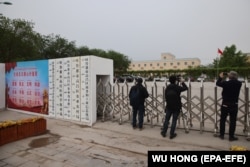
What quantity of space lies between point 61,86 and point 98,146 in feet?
12.6

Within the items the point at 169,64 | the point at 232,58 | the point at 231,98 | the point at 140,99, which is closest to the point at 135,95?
the point at 140,99

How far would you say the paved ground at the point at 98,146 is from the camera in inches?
177

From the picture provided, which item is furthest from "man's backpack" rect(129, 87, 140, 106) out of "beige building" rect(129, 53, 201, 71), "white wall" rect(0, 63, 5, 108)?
"beige building" rect(129, 53, 201, 71)

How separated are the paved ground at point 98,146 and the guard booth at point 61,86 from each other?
1093 millimetres

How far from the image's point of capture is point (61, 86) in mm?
8367

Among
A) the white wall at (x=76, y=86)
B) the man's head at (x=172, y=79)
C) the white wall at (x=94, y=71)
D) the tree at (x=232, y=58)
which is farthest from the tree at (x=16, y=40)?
the tree at (x=232, y=58)

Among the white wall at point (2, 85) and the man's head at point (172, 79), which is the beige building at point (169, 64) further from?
the man's head at point (172, 79)

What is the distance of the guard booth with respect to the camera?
7.55m

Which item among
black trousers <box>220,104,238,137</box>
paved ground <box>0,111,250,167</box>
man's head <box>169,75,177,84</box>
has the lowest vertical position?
paved ground <box>0,111,250,167</box>

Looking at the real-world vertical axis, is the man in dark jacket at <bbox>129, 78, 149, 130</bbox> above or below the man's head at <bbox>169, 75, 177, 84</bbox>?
below

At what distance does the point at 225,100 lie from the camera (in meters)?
5.47

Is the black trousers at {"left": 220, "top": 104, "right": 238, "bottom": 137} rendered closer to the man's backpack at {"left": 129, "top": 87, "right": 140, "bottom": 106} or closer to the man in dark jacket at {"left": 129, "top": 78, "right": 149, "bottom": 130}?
the man in dark jacket at {"left": 129, "top": 78, "right": 149, "bottom": 130}

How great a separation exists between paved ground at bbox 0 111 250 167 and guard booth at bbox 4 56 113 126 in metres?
1.09

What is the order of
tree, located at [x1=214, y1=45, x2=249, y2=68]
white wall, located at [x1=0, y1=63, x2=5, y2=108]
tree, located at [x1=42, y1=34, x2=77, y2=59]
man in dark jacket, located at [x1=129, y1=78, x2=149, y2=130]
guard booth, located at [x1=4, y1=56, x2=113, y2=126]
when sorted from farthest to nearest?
1. tree, located at [x1=214, y1=45, x2=249, y2=68]
2. tree, located at [x1=42, y1=34, x2=77, y2=59]
3. white wall, located at [x1=0, y1=63, x2=5, y2=108]
4. guard booth, located at [x1=4, y1=56, x2=113, y2=126]
5. man in dark jacket, located at [x1=129, y1=78, x2=149, y2=130]
